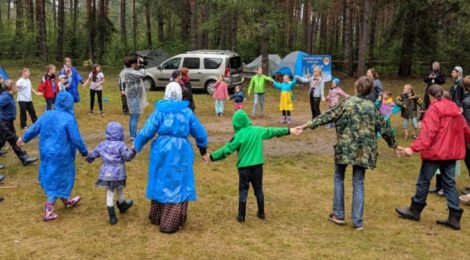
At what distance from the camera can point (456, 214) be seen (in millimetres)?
6023

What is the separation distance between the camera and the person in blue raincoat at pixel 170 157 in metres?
5.41

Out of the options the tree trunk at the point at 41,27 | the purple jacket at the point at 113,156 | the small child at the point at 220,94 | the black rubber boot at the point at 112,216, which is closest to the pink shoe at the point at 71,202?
the black rubber boot at the point at 112,216

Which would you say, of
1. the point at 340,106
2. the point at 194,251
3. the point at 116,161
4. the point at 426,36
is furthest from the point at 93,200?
the point at 426,36

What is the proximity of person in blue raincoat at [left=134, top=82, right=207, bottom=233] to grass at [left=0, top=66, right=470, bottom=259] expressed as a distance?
1.20ft

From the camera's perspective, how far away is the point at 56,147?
592 centimetres

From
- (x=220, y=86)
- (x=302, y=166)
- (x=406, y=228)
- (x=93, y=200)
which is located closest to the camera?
(x=406, y=228)

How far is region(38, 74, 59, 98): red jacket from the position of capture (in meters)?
12.0

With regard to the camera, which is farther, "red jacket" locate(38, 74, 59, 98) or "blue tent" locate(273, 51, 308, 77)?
"blue tent" locate(273, 51, 308, 77)

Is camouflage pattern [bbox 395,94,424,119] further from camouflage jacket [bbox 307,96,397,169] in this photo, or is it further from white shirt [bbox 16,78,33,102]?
white shirt [bbox 16,78,33,102]

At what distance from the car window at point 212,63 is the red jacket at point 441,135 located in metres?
14.1

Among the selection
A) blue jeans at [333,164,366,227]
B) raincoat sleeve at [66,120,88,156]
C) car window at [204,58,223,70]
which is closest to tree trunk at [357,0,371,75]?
car window at [204,58,223,70]

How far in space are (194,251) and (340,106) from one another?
2.36 meters

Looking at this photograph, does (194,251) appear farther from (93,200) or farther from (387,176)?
(387,176)

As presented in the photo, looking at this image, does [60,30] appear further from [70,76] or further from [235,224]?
[235,224]
